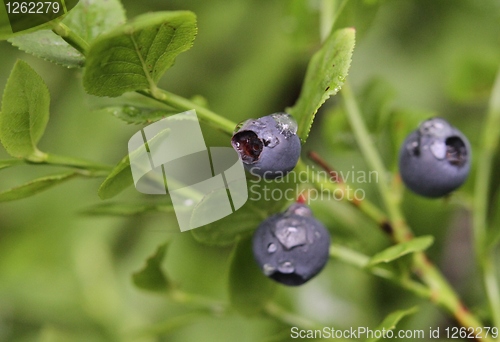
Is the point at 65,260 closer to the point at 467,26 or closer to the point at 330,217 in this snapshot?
the point at 330,217

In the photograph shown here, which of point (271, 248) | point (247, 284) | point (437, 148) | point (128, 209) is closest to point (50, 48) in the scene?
point (128, 209)

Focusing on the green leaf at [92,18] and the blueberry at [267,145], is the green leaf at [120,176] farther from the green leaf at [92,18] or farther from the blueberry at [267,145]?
the green leaf at [92,18]

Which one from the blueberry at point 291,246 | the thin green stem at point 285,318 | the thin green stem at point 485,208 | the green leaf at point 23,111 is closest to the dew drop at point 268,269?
the blueberry at point 291,246

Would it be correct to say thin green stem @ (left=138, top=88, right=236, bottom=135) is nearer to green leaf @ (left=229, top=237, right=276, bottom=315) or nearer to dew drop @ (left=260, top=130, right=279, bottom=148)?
dew drop @ (left=260, top=130, right=279, bottom=148)

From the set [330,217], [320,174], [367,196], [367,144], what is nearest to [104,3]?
[320,174]

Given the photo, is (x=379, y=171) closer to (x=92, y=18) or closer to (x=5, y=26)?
(x=92, y=18)

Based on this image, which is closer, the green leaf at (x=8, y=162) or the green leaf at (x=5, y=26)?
the green leaf at (x=5, y=26)
